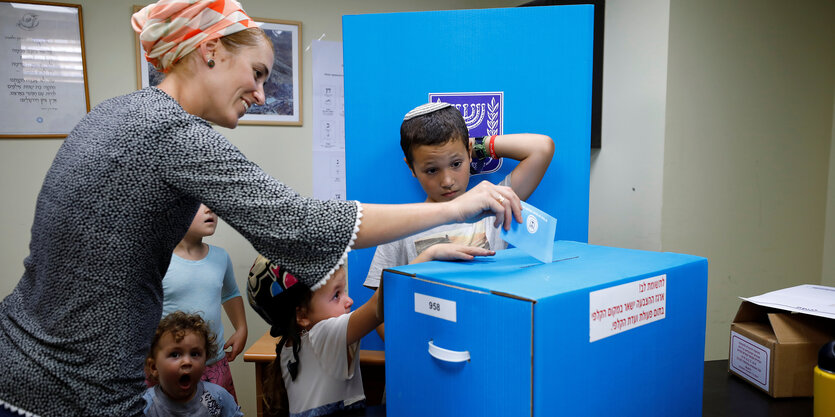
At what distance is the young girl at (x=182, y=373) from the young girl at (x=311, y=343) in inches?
15.9

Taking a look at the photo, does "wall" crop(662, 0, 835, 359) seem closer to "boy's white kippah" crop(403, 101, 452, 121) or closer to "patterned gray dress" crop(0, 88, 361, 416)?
"boy's white kippah" crop(403, 101, 452, 121)

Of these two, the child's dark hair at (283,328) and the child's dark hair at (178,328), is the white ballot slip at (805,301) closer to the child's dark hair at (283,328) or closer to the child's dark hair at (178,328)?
the child's dark hair at (283,328)

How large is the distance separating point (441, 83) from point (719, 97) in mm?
1231

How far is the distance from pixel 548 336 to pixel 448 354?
0.46ft

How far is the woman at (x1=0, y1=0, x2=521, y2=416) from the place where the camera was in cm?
72

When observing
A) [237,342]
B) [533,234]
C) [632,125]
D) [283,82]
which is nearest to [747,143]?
[632,125]

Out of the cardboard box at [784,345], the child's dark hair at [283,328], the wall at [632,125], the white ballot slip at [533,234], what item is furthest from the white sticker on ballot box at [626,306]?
the wall at [632,125]

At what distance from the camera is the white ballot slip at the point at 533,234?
2.56 ft

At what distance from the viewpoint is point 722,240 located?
2072 mm

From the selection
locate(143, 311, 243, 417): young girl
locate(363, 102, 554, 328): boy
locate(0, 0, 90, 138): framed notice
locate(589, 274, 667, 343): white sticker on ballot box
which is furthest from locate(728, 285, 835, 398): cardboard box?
locate(0, 0, 90, 138): framed notice

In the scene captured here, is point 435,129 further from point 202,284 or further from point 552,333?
point 202,284

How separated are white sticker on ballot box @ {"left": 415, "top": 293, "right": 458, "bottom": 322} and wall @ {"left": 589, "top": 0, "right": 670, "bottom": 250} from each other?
1496 millimetres

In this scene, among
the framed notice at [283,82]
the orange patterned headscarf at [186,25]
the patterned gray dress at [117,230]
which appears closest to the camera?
the patterned gray dress at [117,230]

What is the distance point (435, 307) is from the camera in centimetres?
71
